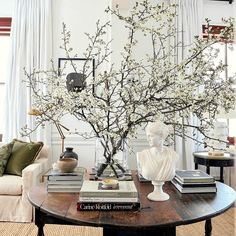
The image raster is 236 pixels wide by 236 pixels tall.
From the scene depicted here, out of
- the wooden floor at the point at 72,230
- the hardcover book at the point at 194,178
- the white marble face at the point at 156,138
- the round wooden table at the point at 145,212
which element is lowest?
the wooden floor at the point at 72,230

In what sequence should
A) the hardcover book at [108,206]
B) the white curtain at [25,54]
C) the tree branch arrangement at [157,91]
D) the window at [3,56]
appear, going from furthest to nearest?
the window at [3,56], the white curtain at [25,54], the tree branch arrangement at [157,91], the hardcover book at [108,206]

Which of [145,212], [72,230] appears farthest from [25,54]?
[145,212]

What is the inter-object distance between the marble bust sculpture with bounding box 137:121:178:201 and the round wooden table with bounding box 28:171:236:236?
5.5 inches

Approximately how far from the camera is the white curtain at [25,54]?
416cm

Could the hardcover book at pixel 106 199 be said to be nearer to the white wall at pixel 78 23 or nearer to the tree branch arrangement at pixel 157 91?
the tree branch arrangement at pixel 157 91

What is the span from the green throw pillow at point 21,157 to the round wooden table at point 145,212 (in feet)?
5.29

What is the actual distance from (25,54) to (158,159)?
3223 mm

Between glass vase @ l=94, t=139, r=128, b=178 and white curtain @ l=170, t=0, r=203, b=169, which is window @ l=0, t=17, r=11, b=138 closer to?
white curtain @ l=170, t=0, r=203, b=169

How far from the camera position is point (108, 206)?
1.48 meters

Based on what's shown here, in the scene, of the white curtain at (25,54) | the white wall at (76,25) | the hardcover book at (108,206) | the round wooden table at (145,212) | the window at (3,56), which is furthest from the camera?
the window at (3,56)

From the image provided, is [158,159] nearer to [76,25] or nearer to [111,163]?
[111,163]

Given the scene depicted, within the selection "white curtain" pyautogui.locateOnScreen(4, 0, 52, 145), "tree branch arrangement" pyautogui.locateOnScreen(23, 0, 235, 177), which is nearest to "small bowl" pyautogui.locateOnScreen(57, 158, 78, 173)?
"tree branch arrangement" pyautogui.locateOnScreen(23, 0, 235, 177)

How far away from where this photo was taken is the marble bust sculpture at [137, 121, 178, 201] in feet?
5.24

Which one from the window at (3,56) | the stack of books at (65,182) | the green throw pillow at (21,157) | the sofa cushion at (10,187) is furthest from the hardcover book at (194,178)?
the window at (3,56)
